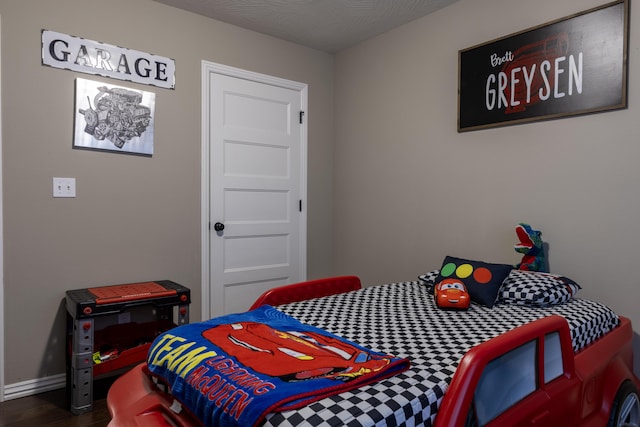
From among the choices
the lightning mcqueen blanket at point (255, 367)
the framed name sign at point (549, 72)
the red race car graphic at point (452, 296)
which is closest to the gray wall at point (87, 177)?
the lightning mcqueen blanket at point (255, 367)

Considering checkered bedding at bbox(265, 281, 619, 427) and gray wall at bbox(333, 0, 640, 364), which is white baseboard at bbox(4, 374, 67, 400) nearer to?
checkered bedding at bbox(265, 281, 619, 427)

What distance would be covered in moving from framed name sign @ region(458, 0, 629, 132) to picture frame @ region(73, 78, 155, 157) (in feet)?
6.69

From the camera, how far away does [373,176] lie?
339cm

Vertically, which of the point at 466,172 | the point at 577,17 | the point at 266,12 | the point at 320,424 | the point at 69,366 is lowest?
the point at 69,366

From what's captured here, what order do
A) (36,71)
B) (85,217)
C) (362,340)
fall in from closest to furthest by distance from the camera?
1. (362,340)
2. (36,71)
3. (85,217)

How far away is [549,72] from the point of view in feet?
7.59

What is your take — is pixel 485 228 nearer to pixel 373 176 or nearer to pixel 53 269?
pixel 373 176

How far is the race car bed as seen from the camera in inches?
42.3

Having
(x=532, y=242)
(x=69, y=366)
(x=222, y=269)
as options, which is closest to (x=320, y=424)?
(x=532, y=242)

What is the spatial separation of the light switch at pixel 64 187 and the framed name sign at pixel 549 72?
2.41m

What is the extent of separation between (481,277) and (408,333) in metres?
0.69

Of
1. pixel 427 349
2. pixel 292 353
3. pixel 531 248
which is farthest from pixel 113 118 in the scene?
pixel 531 248

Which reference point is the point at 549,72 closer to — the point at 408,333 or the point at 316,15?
the point at 316,15

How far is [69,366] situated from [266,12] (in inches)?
99.0
